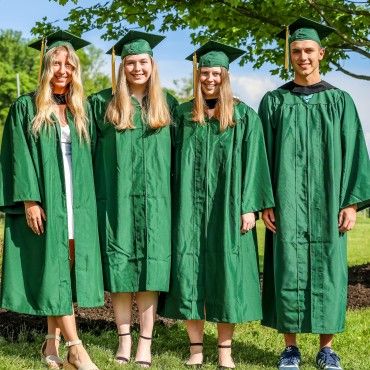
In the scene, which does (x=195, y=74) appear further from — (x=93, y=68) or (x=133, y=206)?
(x=93, y=68)

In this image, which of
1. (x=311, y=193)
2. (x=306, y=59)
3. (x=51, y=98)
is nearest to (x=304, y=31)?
(x=306, y=59)

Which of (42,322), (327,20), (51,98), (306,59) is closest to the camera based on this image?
(51,98)

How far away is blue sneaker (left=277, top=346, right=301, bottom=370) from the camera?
19.7 ft

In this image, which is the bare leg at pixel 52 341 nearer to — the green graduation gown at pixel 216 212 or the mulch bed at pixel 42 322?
the green graduation gown at pixel 216 212

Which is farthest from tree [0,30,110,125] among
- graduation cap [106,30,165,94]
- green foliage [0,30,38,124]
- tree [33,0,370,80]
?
graduation cap [106,30,165,94]

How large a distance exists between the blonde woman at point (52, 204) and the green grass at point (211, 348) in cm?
57

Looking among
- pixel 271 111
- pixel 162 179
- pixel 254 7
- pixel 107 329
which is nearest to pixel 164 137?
pixel 162 179

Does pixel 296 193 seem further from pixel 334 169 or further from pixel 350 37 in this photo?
pixel 350 37

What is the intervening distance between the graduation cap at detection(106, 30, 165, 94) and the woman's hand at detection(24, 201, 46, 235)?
3.52 ft

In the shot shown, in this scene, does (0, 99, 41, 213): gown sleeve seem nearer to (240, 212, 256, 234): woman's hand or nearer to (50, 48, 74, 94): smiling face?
(50, 48, 74, 94): smiling face

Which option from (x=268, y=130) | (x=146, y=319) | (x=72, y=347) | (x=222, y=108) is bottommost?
(x=72, y=347)

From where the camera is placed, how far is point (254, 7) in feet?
34.7

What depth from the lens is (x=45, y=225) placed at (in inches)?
223

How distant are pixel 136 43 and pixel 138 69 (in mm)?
225
